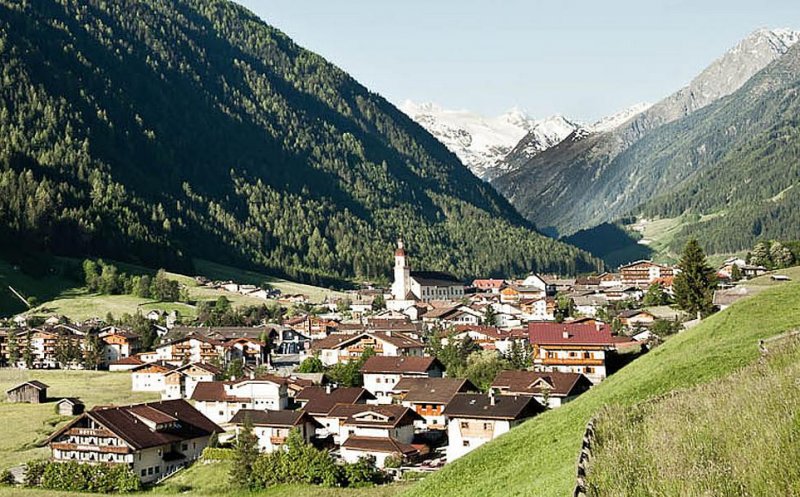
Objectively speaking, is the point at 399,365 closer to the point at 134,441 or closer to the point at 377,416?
the point at 377,416

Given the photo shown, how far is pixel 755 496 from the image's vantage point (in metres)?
13.2

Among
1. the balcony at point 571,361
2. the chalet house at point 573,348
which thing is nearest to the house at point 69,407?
the chalet house at point 573,348

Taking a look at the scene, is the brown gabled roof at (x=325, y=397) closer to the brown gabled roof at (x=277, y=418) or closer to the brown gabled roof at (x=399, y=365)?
the brown gabled roof at (x=277, y=418)

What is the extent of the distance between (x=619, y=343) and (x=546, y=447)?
55.2 meters

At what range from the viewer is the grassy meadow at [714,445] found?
1377cm

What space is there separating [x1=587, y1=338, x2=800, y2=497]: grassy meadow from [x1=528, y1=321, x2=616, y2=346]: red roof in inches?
2030

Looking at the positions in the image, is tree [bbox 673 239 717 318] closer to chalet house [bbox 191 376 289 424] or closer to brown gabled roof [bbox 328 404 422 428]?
brown gabled roof [bbox 328 404 422 428]

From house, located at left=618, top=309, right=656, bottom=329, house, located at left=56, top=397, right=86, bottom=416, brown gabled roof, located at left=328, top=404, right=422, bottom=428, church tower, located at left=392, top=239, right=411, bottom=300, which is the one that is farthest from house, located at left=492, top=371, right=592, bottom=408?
church tower, located at left=392, top=239, right=411, bottom=300

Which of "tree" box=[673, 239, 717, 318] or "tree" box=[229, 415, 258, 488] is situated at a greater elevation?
"tree" box=[673, 239, 717, 318]

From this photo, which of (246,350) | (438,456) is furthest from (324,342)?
(438,456)

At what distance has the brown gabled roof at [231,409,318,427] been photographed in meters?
64.8

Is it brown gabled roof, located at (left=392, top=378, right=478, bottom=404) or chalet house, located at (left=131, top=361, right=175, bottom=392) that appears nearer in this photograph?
brown gabled roof, located at (left=392, top=378, right=478, bottom=404)

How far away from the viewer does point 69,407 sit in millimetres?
78000

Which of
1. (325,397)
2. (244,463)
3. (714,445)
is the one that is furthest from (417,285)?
(714,445)
